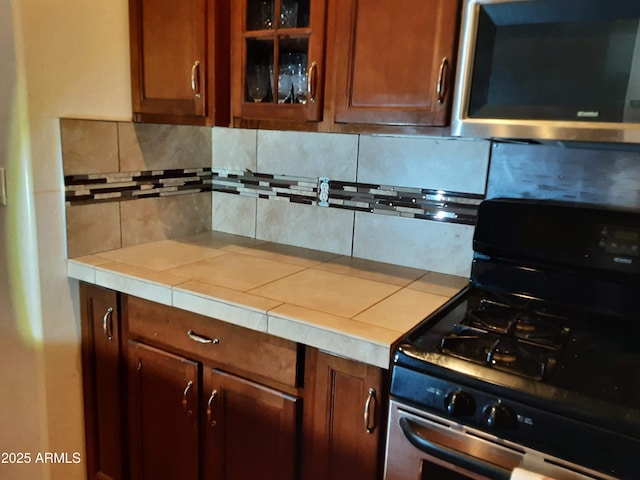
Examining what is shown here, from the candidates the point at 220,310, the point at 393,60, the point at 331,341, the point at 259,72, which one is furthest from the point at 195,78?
the point at 331,341

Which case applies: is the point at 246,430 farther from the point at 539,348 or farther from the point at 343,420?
the point at 539,348

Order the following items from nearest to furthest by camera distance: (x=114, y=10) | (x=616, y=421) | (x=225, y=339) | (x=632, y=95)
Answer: (x=616, y=421) < (x=632, y=95) < (x=225, y=339) < (x=114, y=10)

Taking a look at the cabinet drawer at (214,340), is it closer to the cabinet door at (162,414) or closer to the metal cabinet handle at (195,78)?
the cabinet door at (162,414)

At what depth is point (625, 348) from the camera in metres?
1.22

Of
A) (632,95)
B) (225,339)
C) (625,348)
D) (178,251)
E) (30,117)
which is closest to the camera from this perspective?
(632,95)

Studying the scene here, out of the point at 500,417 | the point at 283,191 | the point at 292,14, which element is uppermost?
the point at 292,14

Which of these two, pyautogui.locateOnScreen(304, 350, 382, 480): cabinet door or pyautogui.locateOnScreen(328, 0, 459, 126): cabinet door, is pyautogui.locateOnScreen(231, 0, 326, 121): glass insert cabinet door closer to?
pyautogui.locateOnScreen(328, 0, 459, 126): cabinet door

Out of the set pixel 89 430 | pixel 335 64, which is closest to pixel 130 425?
pixel 89 430

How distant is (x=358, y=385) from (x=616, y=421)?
0.54 meters

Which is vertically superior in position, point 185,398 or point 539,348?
point 539,348

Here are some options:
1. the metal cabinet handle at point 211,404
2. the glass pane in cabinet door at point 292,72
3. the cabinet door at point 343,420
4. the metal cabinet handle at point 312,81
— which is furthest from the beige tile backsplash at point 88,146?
the cabinet door at point 343,420

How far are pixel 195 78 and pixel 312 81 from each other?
414 millimetres

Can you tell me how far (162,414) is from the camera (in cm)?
166

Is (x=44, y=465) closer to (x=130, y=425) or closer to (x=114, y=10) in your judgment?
(x=130, y=425)
